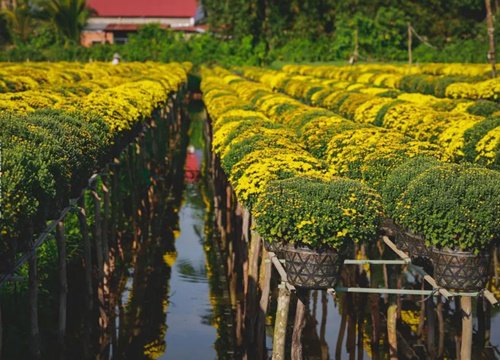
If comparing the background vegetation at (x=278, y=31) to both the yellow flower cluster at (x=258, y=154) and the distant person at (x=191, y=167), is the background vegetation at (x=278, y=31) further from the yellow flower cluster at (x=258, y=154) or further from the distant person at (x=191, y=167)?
the yellow flower cluster at (x=258, y=154)

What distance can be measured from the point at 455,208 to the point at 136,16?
8370 cm

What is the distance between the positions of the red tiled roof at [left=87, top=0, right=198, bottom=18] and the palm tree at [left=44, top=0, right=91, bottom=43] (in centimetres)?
1812

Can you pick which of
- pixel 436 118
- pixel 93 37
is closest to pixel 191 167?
pixel 436 118

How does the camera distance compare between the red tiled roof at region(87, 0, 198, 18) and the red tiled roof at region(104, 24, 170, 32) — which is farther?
the red tiled roof at region(87, 0, 198, 18)

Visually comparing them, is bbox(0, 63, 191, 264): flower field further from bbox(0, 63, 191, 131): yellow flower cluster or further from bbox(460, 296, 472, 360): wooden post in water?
bbox(460, 296, 472, 360): wooden post in water

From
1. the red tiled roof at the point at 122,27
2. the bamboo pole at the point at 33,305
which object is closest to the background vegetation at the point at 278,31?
the red tiled roof at the point at 122,27

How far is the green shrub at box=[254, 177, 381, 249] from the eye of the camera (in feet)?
30.0

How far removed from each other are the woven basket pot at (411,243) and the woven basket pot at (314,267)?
3.62 feet

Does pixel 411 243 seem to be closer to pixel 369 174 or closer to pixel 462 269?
pixel 462 269

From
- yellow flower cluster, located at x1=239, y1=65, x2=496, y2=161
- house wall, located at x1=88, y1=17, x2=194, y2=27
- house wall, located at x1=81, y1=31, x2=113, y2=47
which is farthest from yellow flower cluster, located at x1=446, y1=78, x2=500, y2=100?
house wall, located at x1=88, y1=17, x2=194, y2=27

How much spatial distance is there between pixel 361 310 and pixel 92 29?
78546 millimetres

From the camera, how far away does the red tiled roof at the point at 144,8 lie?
90.5 meters

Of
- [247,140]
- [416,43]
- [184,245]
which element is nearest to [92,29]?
[416,43]

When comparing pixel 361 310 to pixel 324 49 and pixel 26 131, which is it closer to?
pixel 26 131
